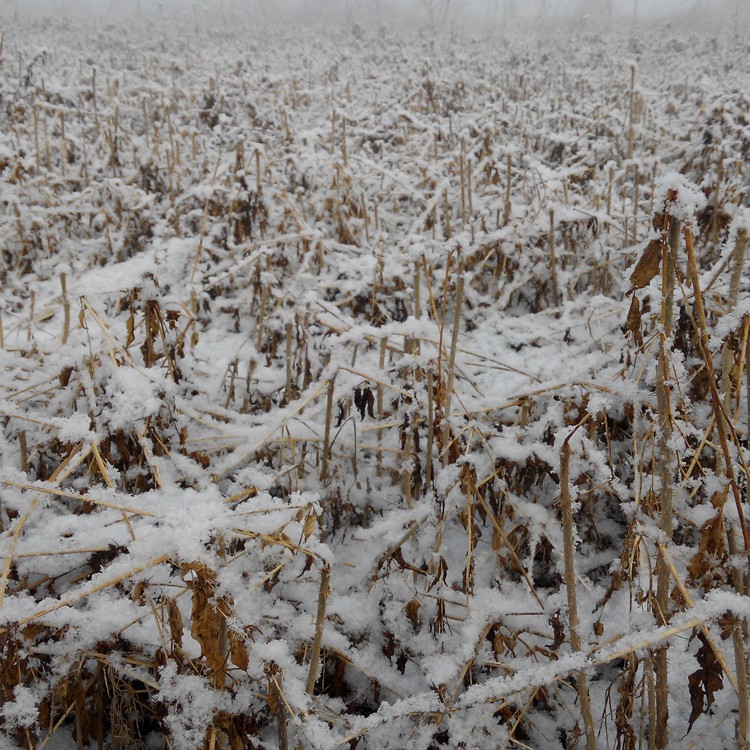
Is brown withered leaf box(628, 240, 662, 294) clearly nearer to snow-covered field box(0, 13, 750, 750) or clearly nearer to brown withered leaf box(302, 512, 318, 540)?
snow-covered field box(0, 13, 750, 750)

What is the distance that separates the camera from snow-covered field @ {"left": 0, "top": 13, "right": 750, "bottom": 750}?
4.00 feet

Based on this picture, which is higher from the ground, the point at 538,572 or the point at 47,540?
the point at 47,540

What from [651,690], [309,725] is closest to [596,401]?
[651,690]

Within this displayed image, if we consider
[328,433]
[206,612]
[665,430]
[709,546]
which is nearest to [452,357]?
[328,433]

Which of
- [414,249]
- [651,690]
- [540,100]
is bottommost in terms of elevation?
[651,690]

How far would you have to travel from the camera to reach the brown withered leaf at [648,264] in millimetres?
1015

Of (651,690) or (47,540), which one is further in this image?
(47,540)

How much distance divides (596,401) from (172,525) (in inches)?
43.9

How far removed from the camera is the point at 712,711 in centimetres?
160

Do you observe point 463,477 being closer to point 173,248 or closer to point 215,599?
point 215,599

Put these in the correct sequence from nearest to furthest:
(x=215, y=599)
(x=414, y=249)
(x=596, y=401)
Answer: (x=215, y=599), (x=596, y=401), (x=414, y=249)

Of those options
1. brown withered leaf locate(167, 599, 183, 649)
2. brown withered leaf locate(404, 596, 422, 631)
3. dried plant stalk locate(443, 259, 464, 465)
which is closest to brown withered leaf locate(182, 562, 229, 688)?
brown withered leaf locate(167, 599, 183, 649)

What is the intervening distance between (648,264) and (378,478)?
160 centimetres

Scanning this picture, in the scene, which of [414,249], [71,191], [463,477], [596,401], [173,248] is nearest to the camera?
[596,401]
